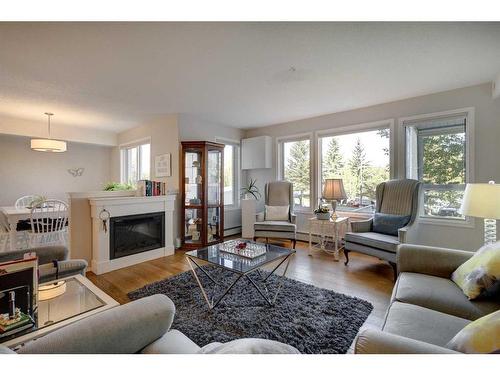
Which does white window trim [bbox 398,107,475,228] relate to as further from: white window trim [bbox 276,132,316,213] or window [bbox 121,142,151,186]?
window [bbox 121,142,151,186]

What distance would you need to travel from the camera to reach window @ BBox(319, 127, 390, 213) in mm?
3609

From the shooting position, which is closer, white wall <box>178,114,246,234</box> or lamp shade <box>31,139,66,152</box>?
lamp shade <box>31,139,66,152</box>

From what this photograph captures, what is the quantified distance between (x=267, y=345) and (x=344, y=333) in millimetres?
1326

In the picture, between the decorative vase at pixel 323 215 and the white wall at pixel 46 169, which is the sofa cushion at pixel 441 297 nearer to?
the decorative vase at pixel 323 215

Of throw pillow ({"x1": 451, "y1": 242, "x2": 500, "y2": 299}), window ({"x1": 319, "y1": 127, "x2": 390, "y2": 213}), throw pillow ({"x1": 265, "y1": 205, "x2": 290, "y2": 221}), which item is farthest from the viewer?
throw pillow ({"x1": 265, "y1": 205, "x2": 290, "y2": 221})

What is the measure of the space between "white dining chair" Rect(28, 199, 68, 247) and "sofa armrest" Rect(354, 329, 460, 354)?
3985 mm

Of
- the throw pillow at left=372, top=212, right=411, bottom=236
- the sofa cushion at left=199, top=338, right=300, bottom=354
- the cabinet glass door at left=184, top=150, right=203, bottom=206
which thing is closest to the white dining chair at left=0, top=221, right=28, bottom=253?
the cabinet glass door at left=184, top=150, right=203, bottom=206

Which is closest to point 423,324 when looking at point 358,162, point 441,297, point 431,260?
point 441,297

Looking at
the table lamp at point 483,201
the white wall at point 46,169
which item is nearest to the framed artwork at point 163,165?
the white wall at point 46,169

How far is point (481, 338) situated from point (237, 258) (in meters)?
1.61
